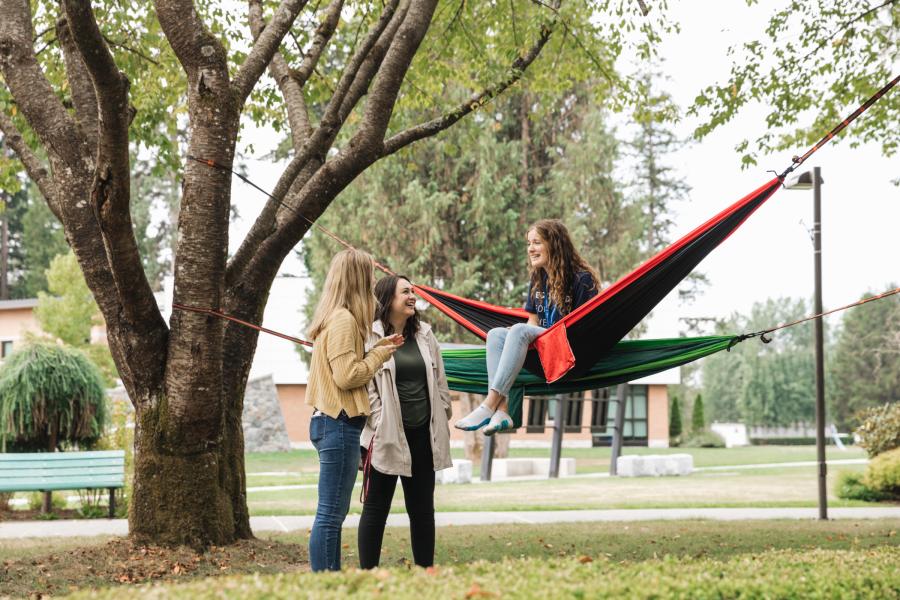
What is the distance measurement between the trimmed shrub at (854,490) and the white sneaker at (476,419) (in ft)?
27.6

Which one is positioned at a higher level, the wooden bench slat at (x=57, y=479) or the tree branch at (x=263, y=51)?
the tree branch at (x=263, y=51)

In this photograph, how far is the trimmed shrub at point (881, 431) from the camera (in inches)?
503

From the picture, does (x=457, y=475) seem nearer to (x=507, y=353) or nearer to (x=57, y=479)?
(x=57, y=479)

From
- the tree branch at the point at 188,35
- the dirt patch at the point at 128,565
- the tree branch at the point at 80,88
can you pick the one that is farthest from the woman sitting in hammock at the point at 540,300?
the tree branch at the point at 80,88

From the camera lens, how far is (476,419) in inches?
194

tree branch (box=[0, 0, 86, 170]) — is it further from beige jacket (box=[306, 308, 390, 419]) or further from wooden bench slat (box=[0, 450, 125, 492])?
wooden bench slat (box=[0, 450, 125, 492])

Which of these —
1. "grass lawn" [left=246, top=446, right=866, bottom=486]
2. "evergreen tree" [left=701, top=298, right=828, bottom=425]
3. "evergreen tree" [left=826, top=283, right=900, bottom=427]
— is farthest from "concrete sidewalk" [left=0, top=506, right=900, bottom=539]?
"evergreen tree" [left=701, top=298, right=828, bottom=425]

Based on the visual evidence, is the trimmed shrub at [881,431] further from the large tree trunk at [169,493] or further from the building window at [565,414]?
the large tree trunk at [169,493]

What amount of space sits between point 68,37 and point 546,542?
4824mm

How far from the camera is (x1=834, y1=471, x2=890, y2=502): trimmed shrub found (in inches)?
458

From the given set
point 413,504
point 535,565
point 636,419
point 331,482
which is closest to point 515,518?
point 413,504

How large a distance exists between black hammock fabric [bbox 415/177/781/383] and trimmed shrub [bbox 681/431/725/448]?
26167mm

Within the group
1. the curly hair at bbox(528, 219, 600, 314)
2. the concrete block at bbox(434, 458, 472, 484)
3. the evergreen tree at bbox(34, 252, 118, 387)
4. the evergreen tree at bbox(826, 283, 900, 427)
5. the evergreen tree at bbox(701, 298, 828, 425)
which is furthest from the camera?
the evergreen tree at bbox(701, 298, 828, 425)

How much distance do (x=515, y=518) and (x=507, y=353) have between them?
13.7 ft
